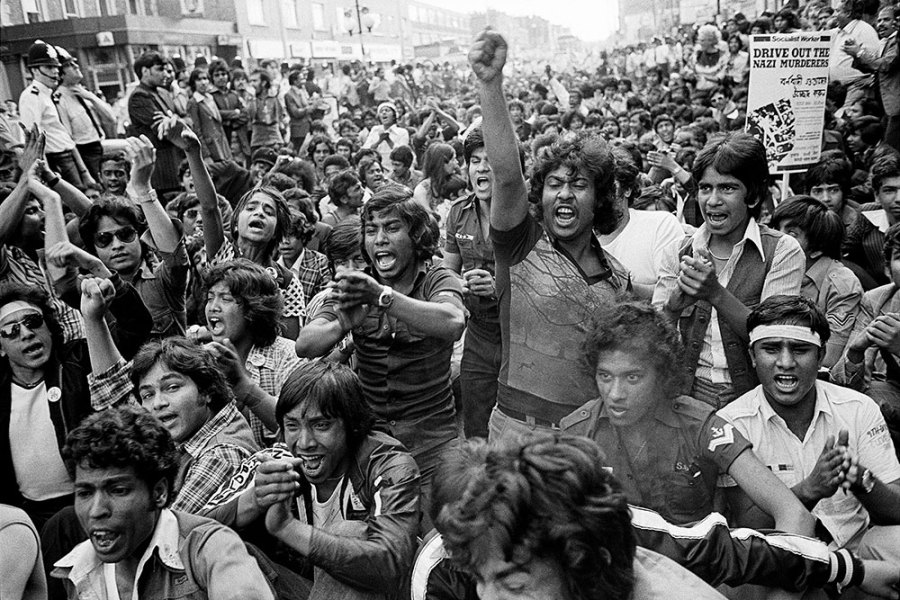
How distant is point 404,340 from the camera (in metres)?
3.17

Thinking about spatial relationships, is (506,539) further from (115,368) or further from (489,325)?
(115,368)

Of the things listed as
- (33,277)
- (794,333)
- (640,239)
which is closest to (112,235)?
(33,277)

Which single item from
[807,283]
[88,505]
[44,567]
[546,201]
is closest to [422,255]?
[546,201]

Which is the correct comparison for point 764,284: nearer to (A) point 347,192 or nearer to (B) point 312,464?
(B) point 312,464

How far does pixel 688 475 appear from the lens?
2576 mm

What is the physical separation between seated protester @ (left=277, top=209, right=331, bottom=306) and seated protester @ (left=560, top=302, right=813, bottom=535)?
285 cm

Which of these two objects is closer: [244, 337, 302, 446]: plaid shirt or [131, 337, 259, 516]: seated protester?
[131, 337, 259, 516]: seated protester

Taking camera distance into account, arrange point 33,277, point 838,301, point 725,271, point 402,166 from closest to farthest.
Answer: point 725,271 < point 838,301 < point 33,277 < point 402,166

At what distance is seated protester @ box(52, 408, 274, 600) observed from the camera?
2.32m

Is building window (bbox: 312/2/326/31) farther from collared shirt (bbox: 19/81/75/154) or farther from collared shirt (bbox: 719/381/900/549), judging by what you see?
collared shirt (bbox: 719/381/900/549)

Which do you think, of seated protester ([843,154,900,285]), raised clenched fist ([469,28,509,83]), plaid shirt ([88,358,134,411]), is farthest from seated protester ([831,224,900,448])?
plaid shirt ([88,358,134,411])

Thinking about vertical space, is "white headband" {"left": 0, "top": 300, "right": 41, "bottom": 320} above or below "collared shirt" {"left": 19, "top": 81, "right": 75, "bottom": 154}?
below

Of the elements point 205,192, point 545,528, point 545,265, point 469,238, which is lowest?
point 545,528

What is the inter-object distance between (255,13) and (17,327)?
1372 inches
